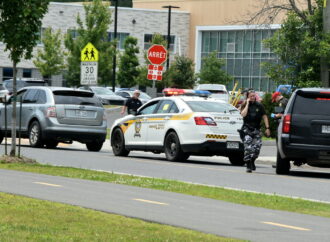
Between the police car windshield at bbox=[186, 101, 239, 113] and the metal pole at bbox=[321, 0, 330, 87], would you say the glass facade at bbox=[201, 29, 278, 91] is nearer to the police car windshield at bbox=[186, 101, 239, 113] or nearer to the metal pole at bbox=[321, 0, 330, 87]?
the metal pole at bbox=[321, 0, 330, 87]

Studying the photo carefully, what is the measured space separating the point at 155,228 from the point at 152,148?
14.6 m

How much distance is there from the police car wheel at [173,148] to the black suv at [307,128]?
3666 millimetres

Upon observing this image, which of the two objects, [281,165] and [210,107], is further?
[210,107]

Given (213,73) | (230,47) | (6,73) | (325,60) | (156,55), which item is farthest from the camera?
(230,47)

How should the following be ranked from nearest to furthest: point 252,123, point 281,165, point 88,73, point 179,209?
point 179,209 < point 281,165 < point 252,123 < point 88,73

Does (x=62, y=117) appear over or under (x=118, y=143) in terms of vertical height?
over

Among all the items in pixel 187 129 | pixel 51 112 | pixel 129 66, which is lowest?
pixel 187 129

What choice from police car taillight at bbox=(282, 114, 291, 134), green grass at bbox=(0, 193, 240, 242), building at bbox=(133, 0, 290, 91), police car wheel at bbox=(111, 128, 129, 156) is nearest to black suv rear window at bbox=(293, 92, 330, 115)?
police car taillight at bbox=(282, 114, 291, 134)

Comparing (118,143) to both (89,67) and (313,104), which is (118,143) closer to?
(89,67)

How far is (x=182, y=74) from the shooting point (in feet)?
242

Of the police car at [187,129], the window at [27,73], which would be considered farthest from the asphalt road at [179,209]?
the window at [27,73]

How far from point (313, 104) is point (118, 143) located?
7052mm

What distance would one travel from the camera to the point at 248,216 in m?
12.8

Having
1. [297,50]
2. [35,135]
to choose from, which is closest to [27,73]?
[297,50]
